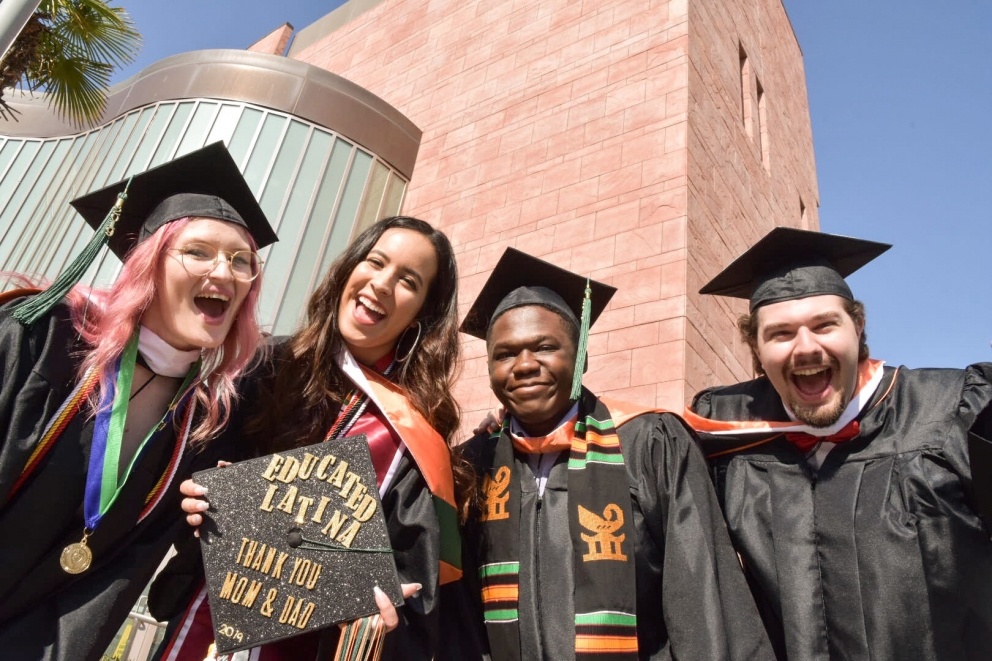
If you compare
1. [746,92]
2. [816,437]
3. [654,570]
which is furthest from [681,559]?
[746,92]

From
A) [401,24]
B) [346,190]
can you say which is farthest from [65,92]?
[401,24]

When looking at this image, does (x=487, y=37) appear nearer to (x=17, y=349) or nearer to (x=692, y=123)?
(x=692, y=123)

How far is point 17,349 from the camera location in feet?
5.90

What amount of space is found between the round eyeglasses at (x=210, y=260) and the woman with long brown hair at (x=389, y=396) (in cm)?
40

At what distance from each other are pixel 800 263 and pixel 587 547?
1586 millimetres

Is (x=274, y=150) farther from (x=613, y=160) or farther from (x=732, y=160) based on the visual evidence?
(x=732, y=160)

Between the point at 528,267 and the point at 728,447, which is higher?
the point at 528,267

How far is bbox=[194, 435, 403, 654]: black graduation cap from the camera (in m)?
1.83

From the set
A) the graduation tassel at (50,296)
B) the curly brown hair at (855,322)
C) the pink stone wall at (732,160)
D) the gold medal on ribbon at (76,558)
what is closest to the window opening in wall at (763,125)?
the pink stone wall at (732,160)

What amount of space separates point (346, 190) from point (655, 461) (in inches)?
281

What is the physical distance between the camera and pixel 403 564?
7.07 ft

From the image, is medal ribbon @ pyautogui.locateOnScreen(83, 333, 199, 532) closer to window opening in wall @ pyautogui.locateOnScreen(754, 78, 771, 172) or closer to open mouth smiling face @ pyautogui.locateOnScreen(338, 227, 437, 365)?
open mouth smiling face @ pyautogui.locateOnScreen(338, 227, 437, 365)

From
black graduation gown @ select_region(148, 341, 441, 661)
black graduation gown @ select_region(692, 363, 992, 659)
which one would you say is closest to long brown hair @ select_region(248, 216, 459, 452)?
black graduation gown @ select_region(148, 341, 441, 661)

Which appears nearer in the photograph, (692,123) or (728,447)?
(728,447)
